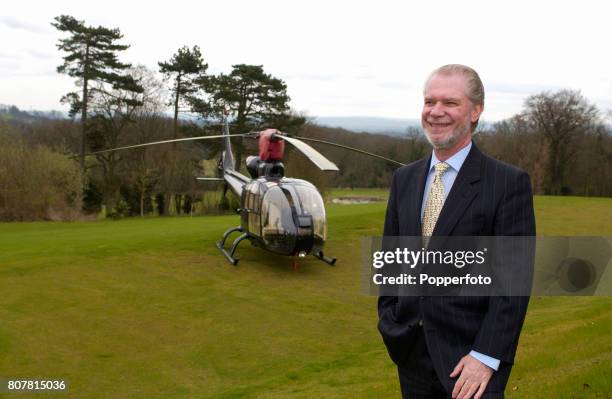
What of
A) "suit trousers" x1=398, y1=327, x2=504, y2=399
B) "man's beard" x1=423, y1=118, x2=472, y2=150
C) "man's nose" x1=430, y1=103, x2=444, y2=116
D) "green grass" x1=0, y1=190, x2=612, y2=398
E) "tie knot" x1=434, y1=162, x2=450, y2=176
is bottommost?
Result: "green grass" x1=0, y1=190, x2=612, y2=398

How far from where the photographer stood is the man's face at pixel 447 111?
2.44 meters

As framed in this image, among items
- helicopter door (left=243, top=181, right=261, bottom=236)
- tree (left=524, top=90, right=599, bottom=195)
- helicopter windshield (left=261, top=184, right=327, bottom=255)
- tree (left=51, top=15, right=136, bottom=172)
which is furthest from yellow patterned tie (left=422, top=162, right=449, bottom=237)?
tree (left=524, top=90, right=599, bottom=195)

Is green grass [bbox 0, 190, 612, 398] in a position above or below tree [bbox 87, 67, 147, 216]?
below

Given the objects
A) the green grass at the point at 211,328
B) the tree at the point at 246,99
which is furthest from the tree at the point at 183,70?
the green grass at the point at 211,328

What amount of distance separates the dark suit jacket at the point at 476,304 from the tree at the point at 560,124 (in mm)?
57358

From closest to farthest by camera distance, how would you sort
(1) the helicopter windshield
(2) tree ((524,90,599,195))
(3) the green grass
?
(3) the green grass → (1) the helicopter windshield → (2) tree ((524,90,599,195))

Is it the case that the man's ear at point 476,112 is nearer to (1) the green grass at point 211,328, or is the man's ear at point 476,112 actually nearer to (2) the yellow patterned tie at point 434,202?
(2) the yellow patterned tie at point 434,202

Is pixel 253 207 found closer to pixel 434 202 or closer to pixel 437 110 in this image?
pixel 434 202

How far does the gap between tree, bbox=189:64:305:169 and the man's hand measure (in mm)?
39250

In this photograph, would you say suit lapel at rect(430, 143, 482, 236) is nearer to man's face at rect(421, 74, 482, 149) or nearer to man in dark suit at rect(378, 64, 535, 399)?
man in dark suit at rect(378, 64, 535, 399)

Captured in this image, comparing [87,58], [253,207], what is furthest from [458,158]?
[87,58]

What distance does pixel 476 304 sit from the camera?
2.46 meters

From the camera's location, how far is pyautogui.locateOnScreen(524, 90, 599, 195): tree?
5431cm

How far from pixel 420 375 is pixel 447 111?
4.00 feet
